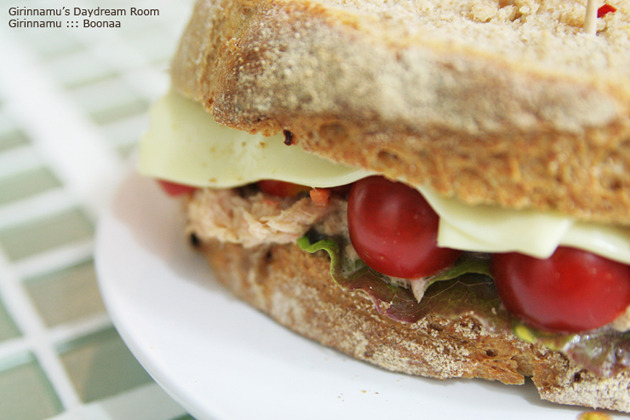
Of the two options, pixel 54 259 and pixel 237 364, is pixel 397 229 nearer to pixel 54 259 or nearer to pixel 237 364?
pixel 237 364

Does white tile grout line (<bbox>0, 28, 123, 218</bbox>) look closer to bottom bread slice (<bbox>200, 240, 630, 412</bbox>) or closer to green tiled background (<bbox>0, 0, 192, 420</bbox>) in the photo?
green tiled background (<bbox>0, 0, 192, 420</bbox>)

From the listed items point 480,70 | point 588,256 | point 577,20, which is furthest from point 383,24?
point 588,256

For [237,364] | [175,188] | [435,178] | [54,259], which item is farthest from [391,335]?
[54,259]

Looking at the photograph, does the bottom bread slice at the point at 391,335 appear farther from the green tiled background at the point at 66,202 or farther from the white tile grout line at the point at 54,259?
the white tile grout line at the point at 54,259

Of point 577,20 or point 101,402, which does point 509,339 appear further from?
point 101,402

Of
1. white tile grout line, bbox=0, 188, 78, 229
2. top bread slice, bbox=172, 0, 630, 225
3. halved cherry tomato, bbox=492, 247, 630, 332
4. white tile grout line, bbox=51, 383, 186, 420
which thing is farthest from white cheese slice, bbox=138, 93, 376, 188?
white tile grout line, bbox=0, 188, 78, 229

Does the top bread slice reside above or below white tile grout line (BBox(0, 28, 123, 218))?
above

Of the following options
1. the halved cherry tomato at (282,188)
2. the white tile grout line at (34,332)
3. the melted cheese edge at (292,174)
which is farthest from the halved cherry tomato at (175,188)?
the white tile grout line at (34,332)
